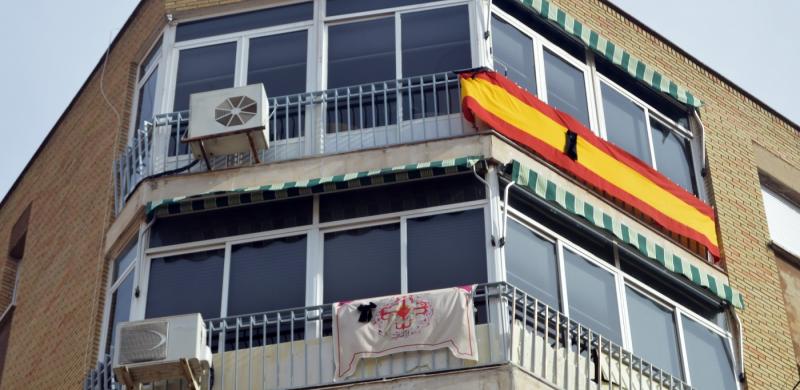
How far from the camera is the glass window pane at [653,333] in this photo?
589 inches

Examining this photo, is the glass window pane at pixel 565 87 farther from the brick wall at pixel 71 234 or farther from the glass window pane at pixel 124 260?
the glass window pane at pixel 124 260

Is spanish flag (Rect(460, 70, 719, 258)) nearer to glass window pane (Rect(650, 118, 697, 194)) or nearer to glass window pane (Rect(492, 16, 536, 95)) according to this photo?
glass window pane (Rect(492, 16, 536, 95))

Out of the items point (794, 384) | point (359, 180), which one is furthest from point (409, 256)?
point (794, 384)

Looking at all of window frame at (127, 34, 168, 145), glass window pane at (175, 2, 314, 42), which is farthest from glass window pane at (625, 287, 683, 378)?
window frame at (127, 34, 168, 145)

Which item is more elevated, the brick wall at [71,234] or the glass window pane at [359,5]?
the glass window pane at [359,5]

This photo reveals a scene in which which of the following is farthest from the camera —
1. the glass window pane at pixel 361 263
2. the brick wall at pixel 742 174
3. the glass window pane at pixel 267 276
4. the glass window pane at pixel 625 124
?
the glass window pane at pixel 625 124

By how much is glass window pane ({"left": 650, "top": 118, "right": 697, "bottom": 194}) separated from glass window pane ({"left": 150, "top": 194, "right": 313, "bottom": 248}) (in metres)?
4.42

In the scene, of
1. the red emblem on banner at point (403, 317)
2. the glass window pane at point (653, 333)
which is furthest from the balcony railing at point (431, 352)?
the glass window pane at point (653, 333)

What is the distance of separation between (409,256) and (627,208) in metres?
2.72

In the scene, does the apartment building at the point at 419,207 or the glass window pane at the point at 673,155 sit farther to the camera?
the glass window pane at the point at 673,155

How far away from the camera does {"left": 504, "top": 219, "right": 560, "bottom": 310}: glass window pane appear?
46.2 ft

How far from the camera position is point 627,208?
1573 centimetres

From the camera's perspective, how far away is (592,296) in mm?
14695

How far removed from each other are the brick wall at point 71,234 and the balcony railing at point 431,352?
5.84 feet
